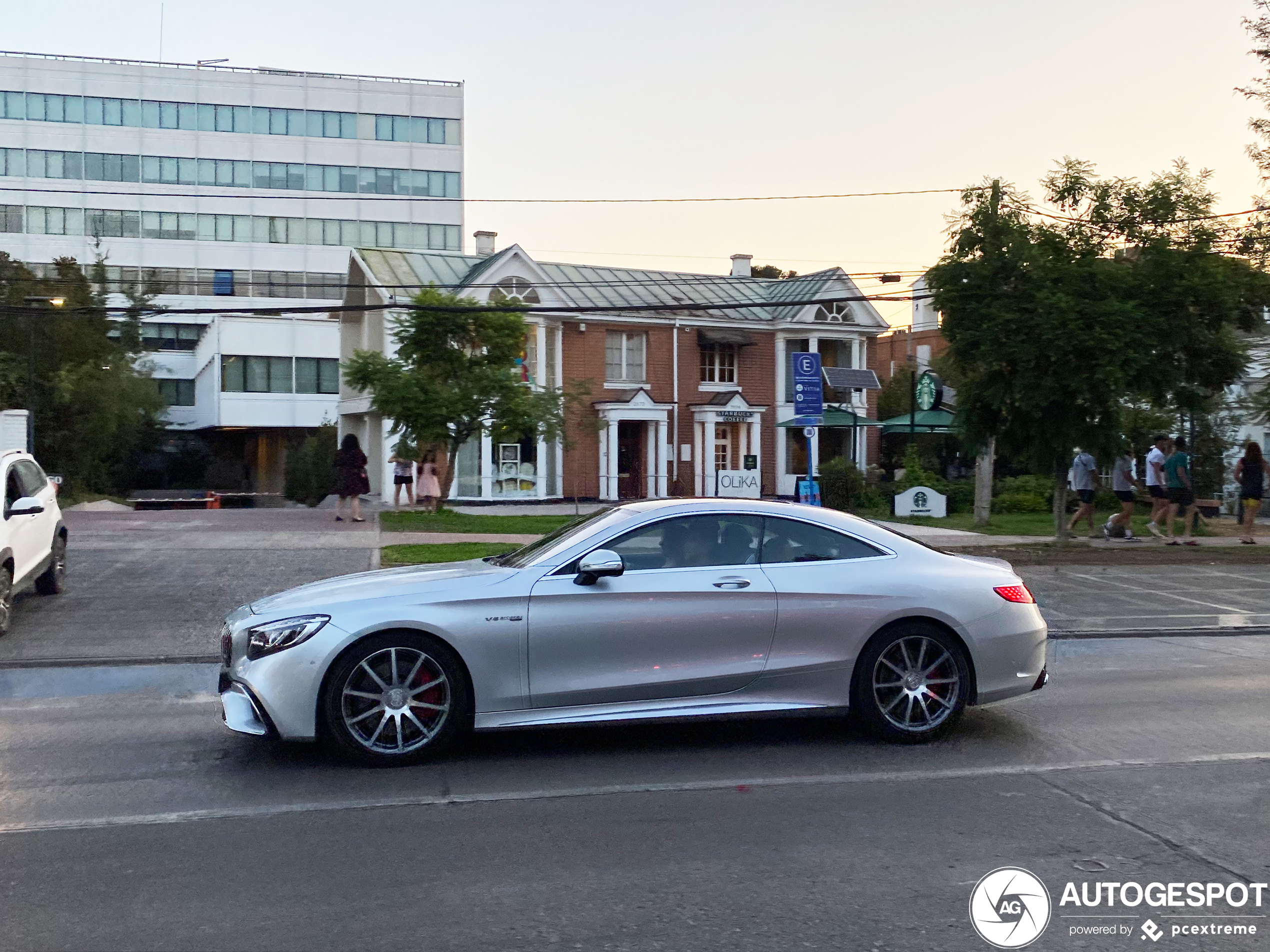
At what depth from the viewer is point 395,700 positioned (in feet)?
21.4

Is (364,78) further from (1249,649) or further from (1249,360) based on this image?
(1249,649)

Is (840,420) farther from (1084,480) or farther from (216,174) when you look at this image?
(216,174)

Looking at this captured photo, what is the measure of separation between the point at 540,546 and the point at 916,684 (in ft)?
7.73

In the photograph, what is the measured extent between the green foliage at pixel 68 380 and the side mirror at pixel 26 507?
19.7 m

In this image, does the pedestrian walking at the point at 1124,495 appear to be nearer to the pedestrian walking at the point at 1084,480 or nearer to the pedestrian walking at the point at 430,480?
Answer: the pedestrian walking at the point at 1084,480

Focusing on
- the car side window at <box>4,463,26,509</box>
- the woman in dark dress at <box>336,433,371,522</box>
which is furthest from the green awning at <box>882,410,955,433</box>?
the car side window at <box>4,463,26,509</box>

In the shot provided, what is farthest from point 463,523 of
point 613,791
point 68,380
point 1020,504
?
point 613,791

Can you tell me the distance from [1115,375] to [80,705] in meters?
13.9

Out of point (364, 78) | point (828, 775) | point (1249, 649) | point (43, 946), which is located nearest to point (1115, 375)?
point (1249, 649)

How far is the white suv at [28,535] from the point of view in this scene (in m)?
11.1

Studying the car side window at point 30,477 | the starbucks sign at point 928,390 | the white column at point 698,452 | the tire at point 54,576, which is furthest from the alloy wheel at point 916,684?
the white column at point 698,452

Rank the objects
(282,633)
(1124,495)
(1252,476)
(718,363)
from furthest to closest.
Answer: (718,363), (1124,495), (1252,476), (282,633)

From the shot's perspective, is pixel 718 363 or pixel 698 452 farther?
pixel 718 363

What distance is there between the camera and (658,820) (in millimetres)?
5652
